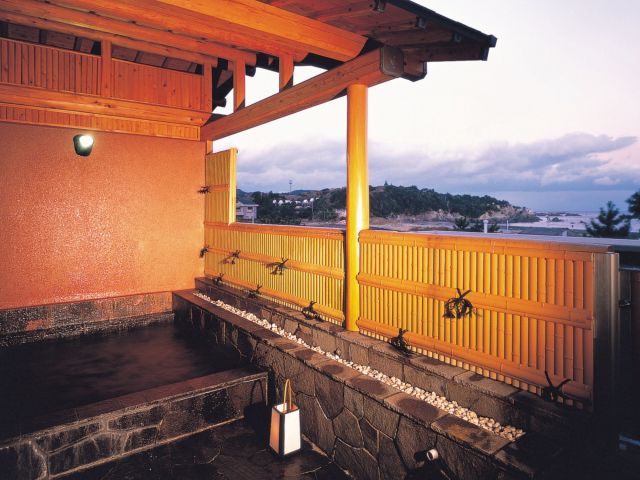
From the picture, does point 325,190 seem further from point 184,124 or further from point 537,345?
point 537,345

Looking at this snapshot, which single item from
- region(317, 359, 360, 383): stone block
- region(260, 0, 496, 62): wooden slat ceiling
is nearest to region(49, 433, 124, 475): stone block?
region(317, 359, 360, 383): stone block

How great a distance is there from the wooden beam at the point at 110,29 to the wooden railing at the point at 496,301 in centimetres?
441

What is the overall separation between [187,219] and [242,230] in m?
2.08

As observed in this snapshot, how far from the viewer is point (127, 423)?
13.8 ft

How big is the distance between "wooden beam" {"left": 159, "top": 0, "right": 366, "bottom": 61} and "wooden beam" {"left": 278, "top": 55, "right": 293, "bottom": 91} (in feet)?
4.85

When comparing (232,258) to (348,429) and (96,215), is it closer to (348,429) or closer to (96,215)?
(96,215)

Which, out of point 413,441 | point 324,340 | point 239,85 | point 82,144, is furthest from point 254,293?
point 413,441

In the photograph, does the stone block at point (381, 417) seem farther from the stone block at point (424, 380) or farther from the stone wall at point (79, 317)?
the stone wall at point (79, 317)

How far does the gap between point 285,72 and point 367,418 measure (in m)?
5.08

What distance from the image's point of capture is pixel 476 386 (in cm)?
358

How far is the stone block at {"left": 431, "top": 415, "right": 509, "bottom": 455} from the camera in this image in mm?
2890

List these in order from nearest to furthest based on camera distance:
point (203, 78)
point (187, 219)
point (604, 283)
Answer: point (604, 283) → point (203, 78) → point (187, 219)

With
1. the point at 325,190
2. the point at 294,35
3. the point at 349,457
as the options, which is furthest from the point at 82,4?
the point at 325,190

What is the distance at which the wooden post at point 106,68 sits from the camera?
717 cm
